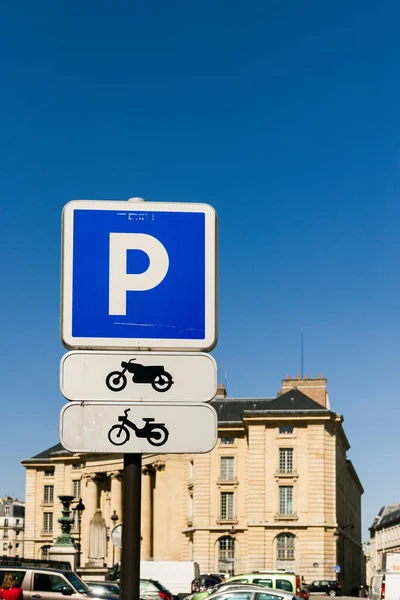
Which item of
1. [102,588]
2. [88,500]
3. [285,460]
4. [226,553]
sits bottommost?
[102,588]

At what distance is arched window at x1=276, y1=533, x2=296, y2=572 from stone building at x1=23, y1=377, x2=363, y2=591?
80 millimetres

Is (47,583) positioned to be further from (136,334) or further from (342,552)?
(342,552)

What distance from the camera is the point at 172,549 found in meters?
90.6

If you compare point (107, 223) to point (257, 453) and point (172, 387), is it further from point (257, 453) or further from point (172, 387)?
point (257, 453)

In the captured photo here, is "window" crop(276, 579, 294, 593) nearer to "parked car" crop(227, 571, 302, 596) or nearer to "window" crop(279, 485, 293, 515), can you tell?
"parked car" crop(227, 571, 302, 596)

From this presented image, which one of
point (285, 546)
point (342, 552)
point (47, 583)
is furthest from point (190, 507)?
point (47, 583)

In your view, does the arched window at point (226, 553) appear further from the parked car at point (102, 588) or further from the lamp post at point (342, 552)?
the parked car at point (102, 588)

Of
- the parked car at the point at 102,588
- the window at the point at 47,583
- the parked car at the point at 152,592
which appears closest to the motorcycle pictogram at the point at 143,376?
the window at the point at 47,583

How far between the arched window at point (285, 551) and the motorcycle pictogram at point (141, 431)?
82.0m

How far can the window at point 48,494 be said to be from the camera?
114m

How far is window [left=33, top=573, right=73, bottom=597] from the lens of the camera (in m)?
25.2

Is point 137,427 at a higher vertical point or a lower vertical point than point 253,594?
higher

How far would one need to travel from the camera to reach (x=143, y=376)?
4.28 meters

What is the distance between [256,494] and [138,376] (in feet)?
271
